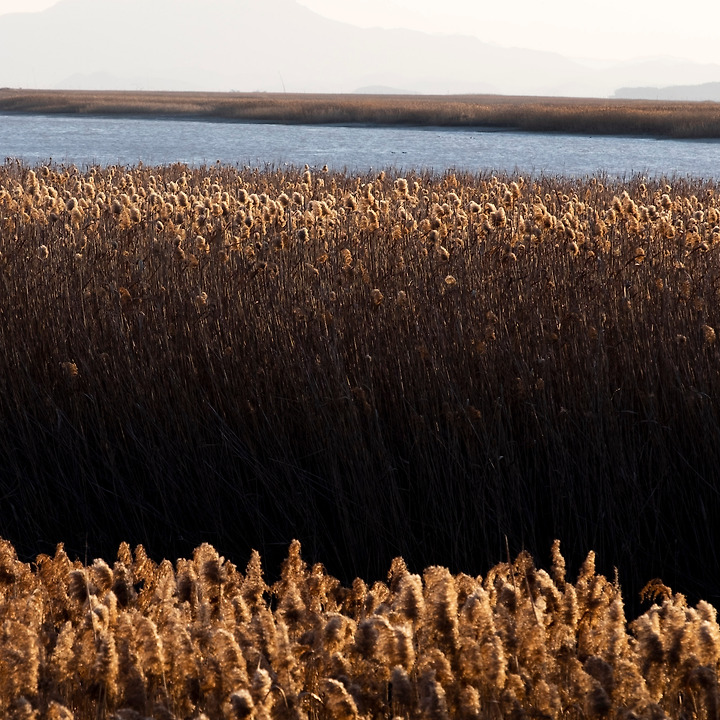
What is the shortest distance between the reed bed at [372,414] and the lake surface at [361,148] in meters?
14.5

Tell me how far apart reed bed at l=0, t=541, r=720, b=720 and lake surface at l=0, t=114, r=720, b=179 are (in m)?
17.3

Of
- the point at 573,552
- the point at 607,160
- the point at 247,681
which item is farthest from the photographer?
the point at 607,160

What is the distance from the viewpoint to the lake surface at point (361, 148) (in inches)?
929

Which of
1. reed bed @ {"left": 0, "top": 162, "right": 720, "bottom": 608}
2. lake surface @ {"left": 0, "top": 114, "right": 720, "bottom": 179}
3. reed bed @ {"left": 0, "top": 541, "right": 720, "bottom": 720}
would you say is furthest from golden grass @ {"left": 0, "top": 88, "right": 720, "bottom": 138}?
reed bed @ {"left": 0, "top": 541, "right": 720, "bottom": 720}

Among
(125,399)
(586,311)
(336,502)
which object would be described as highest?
(586,311)

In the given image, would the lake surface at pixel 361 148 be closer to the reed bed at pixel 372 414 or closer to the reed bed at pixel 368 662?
the reed bed at pixel 372 414

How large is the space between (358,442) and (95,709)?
2.28m

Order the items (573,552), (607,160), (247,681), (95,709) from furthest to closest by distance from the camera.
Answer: (607,160) → (573,552) → (95,709) → (247,681)

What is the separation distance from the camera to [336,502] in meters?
4.38

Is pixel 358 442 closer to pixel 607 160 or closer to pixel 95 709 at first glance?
pixel 95 709

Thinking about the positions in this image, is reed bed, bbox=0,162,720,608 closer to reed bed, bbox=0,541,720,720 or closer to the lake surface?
reed bed, bbox=0,541,720,720

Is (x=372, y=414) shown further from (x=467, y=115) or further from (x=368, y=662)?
(x=467, y=115)

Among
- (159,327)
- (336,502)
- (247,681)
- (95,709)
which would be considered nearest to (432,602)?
(247,681)

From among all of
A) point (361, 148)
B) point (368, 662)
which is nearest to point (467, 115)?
point (361, 148)
